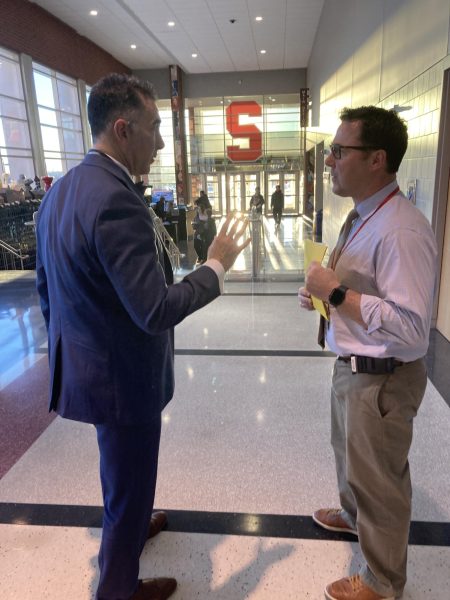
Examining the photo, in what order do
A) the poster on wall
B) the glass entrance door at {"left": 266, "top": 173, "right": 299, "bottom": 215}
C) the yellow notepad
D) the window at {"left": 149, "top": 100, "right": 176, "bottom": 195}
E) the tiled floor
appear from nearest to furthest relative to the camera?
the yellow notepad → the tiled floor → the poster on wall → the window at {"left": 149, "top": 100, "right": 176, "bottom": 195} → the glass entrance door at {"left": 266, "top": 173, "right": 299, "bottom": 215}

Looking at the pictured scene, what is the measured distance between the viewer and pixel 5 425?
9.39ft

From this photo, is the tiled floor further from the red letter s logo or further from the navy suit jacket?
the red letter s logo

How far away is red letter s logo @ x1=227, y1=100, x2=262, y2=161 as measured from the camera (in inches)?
806

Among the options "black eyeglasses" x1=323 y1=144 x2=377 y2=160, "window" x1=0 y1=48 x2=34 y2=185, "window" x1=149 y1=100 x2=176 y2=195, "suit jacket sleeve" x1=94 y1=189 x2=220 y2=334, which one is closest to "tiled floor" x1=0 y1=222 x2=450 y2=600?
"suit jacket sleeve" x1=94 y1=189 x2=220 y2=334

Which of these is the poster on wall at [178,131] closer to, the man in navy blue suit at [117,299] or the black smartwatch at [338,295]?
the man in navy blue suit at [117,299]

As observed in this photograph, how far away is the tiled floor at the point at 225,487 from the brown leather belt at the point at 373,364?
0.87 meters

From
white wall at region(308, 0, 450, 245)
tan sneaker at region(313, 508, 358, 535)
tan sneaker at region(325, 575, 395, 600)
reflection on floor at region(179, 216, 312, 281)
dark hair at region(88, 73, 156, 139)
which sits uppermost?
white wall at region(308, 0, 450, 245)

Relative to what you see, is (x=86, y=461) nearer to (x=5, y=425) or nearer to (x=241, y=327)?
(x=5, y=425)

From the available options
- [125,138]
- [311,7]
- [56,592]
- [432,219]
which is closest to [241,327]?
[432,219]

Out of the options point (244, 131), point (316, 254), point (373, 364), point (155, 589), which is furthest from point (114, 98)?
point (244, 131)

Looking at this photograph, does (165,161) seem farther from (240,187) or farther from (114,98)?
(114,98)

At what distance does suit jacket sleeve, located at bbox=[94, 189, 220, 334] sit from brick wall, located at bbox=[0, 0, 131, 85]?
1228 cm

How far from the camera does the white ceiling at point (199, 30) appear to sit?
39.1 feet

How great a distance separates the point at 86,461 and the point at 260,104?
20.6 metres
